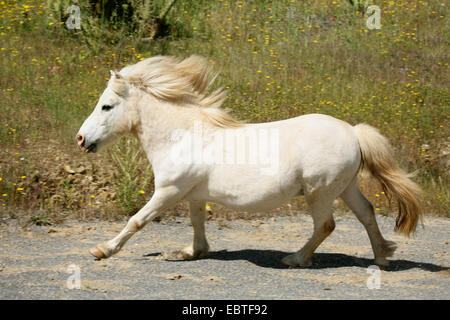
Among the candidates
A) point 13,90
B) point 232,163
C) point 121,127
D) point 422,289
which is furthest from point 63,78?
point 422,289

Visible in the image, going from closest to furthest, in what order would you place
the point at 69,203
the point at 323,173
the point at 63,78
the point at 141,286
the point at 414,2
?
the point at 141,286, the point at 323,173, the point at 69,203, the point at 63,78, the point at 414,2

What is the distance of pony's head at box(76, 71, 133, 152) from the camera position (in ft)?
18.0

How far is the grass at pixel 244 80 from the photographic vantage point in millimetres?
7754

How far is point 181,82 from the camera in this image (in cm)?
574

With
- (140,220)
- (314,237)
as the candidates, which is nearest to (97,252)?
(140,220)

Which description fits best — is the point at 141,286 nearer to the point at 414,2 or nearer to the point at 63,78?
the point at 63,78

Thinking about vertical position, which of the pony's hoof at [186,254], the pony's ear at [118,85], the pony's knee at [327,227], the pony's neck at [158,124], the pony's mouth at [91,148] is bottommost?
the pony's hoof at [186,254]

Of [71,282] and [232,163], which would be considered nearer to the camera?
[71,282]

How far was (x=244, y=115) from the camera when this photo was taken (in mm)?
9430

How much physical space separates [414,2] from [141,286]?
1112 centimetres

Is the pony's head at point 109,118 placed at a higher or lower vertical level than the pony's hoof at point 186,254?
higher

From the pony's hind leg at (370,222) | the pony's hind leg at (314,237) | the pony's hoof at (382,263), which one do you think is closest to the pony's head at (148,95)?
the pony's hind leg at (314,237)

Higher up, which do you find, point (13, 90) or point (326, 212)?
point (13, 90)

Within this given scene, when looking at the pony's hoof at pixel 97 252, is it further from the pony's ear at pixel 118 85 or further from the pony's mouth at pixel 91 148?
the pony's ear at pixel 118 85
